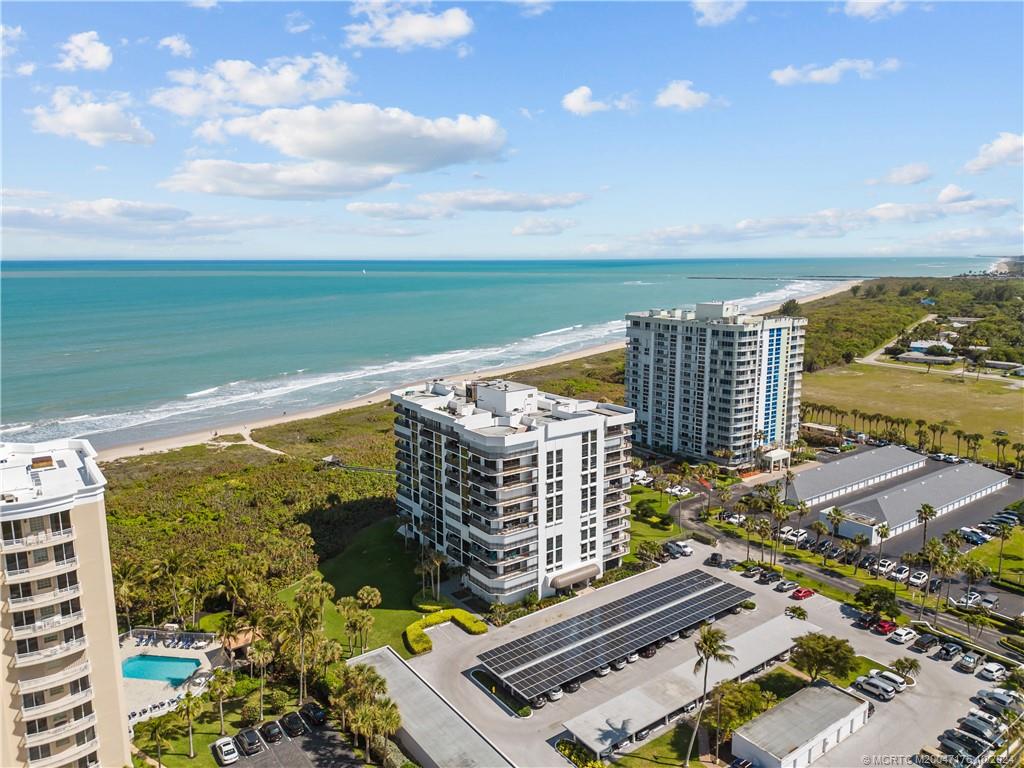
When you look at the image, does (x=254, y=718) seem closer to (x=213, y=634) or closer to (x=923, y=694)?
(x=213, y=634)

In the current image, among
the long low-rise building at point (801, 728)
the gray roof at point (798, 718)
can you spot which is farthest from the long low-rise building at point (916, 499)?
the long low-rise building at point (801, 728)

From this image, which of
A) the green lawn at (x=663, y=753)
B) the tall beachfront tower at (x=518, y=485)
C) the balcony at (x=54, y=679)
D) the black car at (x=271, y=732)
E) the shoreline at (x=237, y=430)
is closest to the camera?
the balcony at (x=54, y=679)

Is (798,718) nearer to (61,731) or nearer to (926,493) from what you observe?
(61,731)

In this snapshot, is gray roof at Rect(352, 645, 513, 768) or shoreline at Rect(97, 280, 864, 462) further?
shoreline at Rect(97, 280, 864, 462)

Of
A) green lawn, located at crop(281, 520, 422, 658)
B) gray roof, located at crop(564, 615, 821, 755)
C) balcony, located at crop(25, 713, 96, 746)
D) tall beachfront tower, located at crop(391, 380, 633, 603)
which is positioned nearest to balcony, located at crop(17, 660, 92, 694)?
balcony, located at crop(25, 713, 96, 746)

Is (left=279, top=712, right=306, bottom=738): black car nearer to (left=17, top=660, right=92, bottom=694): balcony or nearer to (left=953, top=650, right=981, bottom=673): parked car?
(left=17, top=660, right=92, bottom=694): balcony

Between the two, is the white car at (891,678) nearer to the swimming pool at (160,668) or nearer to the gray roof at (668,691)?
the gray roof at (668,691)

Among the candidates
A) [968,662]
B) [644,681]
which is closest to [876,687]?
[968,662]
